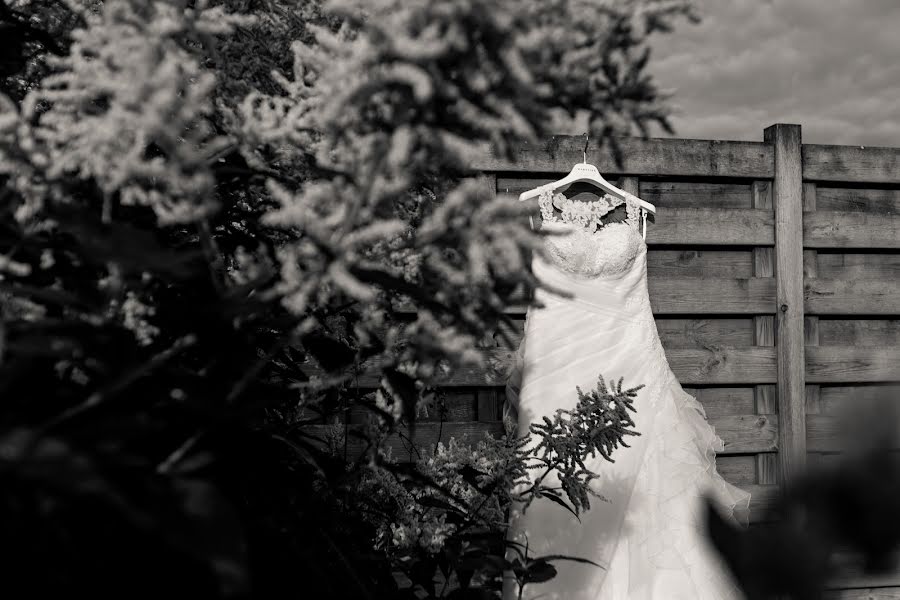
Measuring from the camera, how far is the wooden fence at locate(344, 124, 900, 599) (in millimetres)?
3113

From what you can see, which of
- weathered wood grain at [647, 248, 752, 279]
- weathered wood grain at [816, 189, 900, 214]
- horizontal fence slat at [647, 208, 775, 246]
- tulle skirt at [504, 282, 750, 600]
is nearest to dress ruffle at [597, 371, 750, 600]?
tulle skirt at [504, 282, 750, 600]

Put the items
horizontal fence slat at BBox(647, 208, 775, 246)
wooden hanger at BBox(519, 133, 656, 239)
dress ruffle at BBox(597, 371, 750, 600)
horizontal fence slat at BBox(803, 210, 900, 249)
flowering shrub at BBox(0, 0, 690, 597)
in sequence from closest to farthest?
flowering shrub at BBox(0, 0, 690, 597) → dress ruffle at BBox(597, 371, 750, 600) → wooden hanger at BBox(519, 133, 656, 239) → horizontal fence slat at BBox(647, 208, 775, 246) → horizontal fence slat at BBox(803, 210, 900, 249)

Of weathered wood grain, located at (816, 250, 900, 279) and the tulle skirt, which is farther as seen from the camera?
weathered wood grain, located at (816, 250, 900, 279)

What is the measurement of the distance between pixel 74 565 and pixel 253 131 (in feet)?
1.33

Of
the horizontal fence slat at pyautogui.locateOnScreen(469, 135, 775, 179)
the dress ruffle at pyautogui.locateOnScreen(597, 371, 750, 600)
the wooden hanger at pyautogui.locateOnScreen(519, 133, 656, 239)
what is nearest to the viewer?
the dress ruffle at pyautogui.locateOnScreen(597, 371, 750, 600)

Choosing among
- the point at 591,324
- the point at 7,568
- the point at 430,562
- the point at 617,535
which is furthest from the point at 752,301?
the point at 7,568

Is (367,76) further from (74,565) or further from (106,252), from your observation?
(74,565)

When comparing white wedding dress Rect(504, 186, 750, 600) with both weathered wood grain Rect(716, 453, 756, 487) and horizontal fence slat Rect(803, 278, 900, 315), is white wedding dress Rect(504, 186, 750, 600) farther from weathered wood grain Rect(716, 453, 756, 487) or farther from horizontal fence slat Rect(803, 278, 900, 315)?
horizontal fence slat Rect(803, 278, 900, 315)

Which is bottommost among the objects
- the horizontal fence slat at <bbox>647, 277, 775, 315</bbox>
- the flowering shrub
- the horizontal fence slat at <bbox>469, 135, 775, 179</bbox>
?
the flowering shrub

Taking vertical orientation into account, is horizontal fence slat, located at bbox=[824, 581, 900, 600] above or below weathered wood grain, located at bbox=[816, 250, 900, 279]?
below

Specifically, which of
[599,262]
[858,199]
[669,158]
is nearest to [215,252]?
[599,262]

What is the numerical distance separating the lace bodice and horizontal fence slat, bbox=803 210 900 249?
894mm

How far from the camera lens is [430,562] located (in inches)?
45.6

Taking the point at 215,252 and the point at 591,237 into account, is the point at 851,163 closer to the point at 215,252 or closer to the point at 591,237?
the point at 591,237
